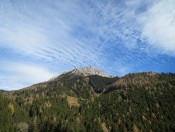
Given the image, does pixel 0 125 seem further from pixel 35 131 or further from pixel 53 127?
pixel 53 127

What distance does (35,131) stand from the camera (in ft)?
591

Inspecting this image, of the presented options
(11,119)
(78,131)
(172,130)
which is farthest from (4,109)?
(172,130)

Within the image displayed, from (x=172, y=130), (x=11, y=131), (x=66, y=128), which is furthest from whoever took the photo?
(x=172, y=130)

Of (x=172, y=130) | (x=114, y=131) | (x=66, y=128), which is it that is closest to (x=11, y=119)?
(x=66, y=128)

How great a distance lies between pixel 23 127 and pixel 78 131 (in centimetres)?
3978

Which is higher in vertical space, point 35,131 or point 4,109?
point 4,109

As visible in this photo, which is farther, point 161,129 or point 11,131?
point 161,129

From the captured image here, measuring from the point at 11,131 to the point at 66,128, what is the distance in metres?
37.5

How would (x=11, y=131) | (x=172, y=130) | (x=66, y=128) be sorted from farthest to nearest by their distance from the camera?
1. (x=172, y=130)
2. (x=66, y=128)
3. (x=11, y=131)

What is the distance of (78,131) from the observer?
586 ft

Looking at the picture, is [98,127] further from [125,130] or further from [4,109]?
[4,109]

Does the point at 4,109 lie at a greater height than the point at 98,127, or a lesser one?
greater

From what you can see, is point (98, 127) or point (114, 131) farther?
point (114, 131)

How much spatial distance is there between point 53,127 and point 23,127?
21.5 meters
